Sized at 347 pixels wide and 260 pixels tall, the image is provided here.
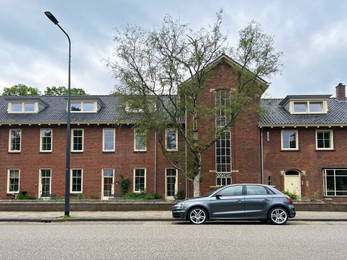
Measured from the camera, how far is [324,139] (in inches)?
1030

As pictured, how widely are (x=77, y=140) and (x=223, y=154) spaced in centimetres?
1147

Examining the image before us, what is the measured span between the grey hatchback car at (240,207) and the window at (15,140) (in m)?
18.9

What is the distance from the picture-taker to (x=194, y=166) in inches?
845

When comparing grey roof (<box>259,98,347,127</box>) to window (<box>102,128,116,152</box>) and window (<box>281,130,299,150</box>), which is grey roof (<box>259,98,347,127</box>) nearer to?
window (<box>281,130,299,150</box>)

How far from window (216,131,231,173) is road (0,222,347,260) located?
13351mm

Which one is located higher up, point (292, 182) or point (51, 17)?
point (51, 17)

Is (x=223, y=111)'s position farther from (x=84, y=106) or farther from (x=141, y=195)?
(x=84, y=106)

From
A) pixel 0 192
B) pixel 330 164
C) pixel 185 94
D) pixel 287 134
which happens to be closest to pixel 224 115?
pixel 185 94

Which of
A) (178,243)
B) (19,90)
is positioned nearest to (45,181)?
(178,243)

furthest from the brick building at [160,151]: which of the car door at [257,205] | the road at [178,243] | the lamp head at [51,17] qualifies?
the road at [178,243]

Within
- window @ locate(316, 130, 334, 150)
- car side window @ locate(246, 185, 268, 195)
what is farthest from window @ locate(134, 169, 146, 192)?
car side window @ locate(246, 185, 268, 195)

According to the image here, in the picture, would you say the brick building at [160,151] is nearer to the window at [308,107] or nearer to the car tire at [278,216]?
the window at [308,107]

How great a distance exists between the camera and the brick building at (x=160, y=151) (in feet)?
83.8

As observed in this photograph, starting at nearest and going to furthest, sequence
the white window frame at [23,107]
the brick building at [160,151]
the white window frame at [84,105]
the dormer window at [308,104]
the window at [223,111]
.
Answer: the window at [223,111] < the brick building at [160,151] < the dormer window at [308,104] < the white window frame at [23,107] < the white window frame at [84,105]
